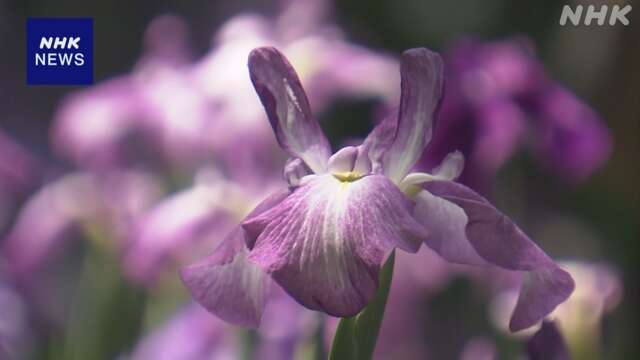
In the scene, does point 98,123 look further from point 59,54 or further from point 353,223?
point 353,223

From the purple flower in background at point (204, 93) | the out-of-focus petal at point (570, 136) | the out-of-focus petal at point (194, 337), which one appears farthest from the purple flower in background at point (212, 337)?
the out-of-focus petal at point (570, 136)

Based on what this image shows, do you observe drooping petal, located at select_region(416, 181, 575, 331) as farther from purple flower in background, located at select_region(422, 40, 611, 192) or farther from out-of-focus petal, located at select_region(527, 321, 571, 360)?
purple flower in background, located at select_region(422, 40, 611, 192)

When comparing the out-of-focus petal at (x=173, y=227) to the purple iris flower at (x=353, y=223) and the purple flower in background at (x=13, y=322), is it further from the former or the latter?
the purple iris flower at (x=353, y=223)

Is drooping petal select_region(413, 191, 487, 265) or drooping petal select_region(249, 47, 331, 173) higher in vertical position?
drooping petal select_region(249, 47, 331, 173)

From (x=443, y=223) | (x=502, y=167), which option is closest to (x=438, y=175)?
(x=443, y=223)

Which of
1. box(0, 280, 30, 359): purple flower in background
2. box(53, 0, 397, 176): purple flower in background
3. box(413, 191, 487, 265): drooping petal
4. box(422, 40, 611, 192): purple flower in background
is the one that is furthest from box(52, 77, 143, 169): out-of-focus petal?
box(413, 191, 487, 265): drooping petal

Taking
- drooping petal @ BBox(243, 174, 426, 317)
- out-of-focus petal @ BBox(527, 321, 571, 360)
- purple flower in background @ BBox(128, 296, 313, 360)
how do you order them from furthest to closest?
purple flower in background @ BBox(128, 296, 313, 360), out-of-focus petal @ BBox(527, 321, 571, 360), drooping petal @ BBox(243, 174, 426, 317)
